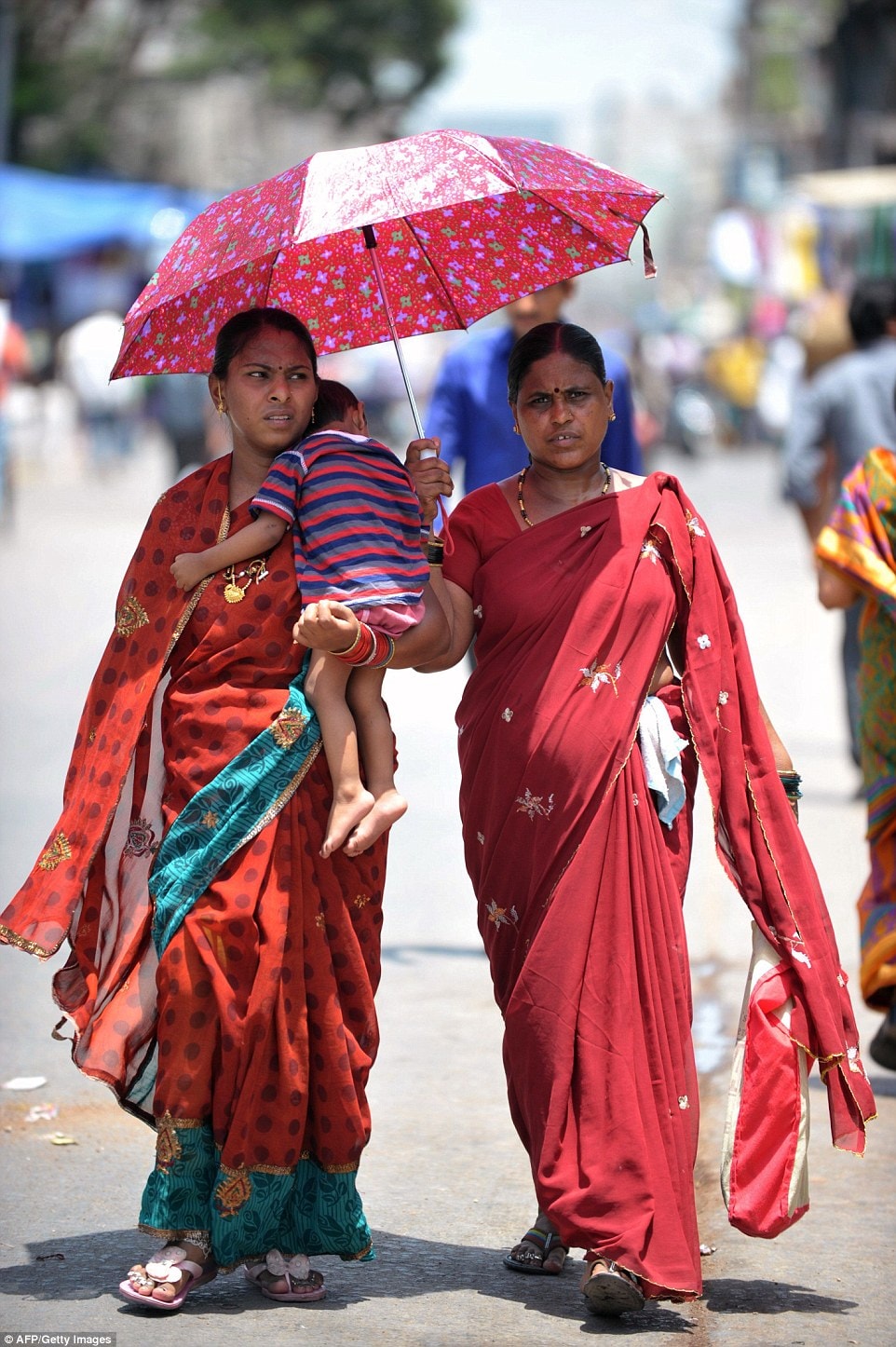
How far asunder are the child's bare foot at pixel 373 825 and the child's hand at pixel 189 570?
0.52 metres

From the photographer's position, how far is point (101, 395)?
26.0m

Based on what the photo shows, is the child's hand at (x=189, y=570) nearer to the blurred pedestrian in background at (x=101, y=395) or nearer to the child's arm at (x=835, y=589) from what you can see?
the child's arm at (x=835, y=589)

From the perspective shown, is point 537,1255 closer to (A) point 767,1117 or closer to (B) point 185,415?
(A) point 767,1117

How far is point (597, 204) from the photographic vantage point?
3900 millimetres

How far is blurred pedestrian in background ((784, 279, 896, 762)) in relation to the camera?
276 inches

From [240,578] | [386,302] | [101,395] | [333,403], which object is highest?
[101,395]

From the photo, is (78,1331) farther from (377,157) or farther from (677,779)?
(377,157)

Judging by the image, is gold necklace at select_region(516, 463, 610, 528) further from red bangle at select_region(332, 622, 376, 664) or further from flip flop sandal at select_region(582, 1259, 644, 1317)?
flip flop sandal at select_region(582, 1259, 644, 1317)

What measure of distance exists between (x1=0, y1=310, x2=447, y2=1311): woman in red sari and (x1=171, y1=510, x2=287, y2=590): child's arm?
0.04 metres

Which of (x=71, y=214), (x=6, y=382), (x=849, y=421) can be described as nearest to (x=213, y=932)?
(x=849, y=421)

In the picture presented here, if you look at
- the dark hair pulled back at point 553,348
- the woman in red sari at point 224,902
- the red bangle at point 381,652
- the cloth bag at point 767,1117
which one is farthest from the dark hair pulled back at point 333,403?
the cloth bag at point 767,1117

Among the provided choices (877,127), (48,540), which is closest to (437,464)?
(48,540)

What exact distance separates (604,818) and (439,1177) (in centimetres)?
119

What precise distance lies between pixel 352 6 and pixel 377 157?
4444cm
